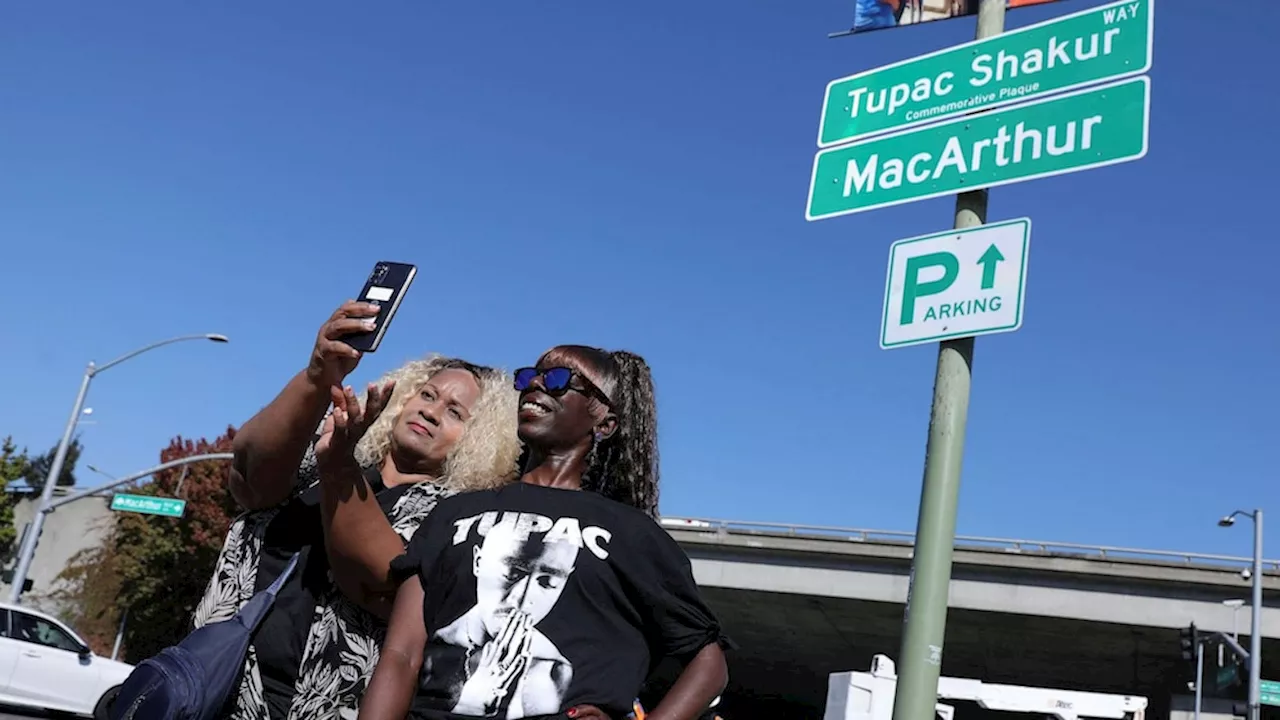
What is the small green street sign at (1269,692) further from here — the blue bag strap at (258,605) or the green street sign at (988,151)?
the blue bag strap at (258,605)

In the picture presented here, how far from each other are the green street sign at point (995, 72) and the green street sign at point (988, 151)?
0.18ft

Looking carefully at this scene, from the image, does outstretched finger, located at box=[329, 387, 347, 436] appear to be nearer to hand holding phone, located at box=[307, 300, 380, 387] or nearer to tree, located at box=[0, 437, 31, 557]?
hand holding phone, located at box=[307, 300, 380, 387]

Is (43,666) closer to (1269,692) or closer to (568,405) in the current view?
(568,405)

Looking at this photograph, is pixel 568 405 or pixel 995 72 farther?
pixel 995 72

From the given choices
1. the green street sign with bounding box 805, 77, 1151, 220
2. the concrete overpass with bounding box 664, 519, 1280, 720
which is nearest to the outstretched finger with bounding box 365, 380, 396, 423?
the green street sign with bounding box 805, 77, 1151, 220

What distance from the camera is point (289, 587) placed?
9.81 ft

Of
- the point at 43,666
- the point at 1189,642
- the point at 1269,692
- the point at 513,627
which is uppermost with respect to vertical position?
the point at 1189,642

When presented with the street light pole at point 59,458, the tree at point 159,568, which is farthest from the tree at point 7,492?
the street light pole at point 59,458

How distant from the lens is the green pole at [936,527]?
3.74 metres

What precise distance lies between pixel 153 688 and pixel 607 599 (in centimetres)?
110

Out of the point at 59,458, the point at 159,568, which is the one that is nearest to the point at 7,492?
the point at 159,568

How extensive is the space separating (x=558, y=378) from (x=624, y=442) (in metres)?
0.26

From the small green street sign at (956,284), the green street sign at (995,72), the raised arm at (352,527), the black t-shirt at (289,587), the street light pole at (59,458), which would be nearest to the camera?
the raised arm at (352,527)

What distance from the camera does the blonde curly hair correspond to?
3.31m
